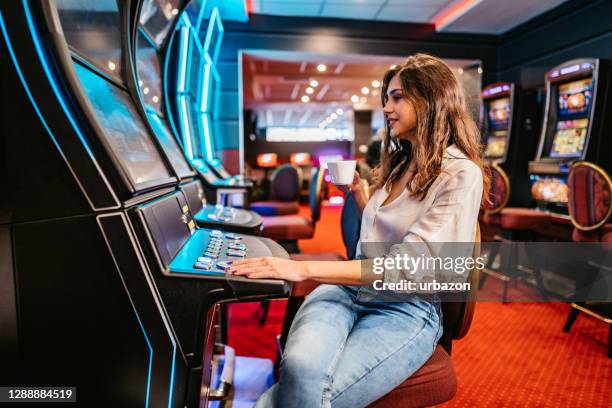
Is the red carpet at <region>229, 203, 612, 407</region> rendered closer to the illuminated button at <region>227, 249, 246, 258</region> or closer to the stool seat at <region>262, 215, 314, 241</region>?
the stool seat at <region>262, 215, 314, 241</region>

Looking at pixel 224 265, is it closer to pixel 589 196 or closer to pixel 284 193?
pixel 589 196

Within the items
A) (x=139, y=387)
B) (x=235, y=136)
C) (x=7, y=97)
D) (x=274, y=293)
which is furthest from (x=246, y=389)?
(x=235, y=136)

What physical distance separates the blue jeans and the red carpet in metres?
0.85

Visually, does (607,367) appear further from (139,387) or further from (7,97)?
(7,97)

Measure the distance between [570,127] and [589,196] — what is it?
1647mm

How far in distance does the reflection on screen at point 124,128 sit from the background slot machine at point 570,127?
3086mm

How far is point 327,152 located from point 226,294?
Answer: 456 inches

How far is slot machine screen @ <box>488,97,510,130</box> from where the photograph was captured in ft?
14.4

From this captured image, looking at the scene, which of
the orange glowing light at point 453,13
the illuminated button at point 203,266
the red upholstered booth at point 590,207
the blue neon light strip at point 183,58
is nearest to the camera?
the illuminated button at point 203,266

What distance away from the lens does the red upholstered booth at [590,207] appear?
2.17 metres

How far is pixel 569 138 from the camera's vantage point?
3615 mm

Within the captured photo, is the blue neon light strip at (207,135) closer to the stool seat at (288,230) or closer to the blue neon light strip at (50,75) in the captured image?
the stool seat at (288,230)

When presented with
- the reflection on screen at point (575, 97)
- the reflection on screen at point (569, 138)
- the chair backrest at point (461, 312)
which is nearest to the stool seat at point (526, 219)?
the reflection on screen at point (569, 138)

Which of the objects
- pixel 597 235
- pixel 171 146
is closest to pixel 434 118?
pixel 171 146
